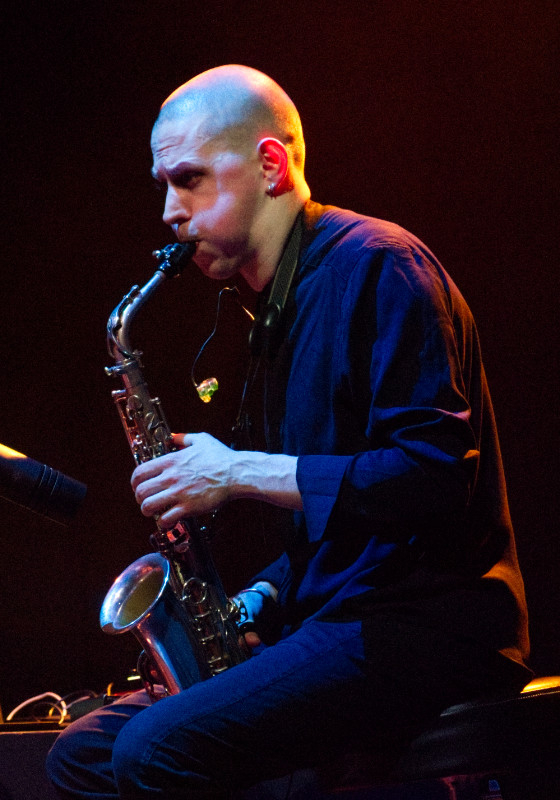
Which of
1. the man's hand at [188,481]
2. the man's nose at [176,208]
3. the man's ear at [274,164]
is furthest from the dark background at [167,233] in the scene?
the man's hand at [188,481]

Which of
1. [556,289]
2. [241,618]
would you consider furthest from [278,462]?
[556,289]

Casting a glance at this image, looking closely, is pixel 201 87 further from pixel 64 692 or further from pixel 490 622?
pixel 64 692

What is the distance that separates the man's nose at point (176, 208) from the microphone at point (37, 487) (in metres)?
0.86

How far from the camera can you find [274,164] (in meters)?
2.15

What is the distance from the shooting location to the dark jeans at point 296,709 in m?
1.50

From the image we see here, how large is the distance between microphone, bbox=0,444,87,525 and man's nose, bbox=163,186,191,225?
2.83 feet

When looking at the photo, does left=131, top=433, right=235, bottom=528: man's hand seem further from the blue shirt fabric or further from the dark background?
the dark background

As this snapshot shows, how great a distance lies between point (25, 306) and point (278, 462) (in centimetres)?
217

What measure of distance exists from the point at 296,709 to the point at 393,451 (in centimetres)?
57

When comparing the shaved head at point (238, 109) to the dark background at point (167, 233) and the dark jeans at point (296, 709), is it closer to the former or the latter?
the dark background at point (167, 233)

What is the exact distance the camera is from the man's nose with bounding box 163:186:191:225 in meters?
2.16

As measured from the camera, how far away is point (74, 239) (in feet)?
Answer: 11.0

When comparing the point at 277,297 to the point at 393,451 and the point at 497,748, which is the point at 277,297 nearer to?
the point at 393,451

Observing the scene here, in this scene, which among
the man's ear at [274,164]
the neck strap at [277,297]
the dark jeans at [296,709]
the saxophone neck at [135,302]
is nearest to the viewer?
the dark jeans at [296,709]
